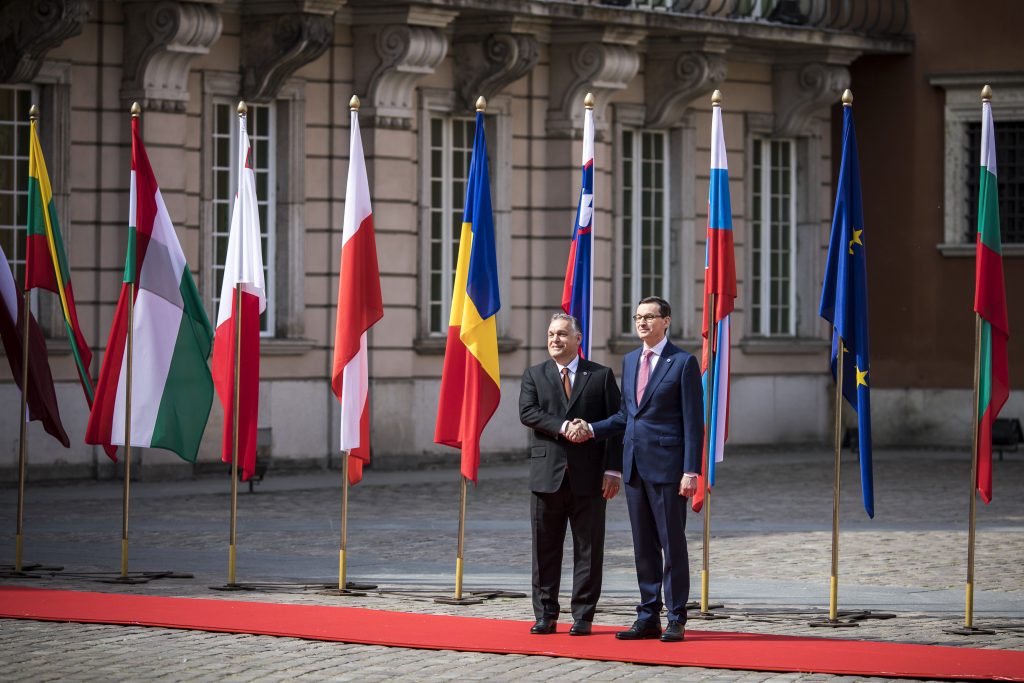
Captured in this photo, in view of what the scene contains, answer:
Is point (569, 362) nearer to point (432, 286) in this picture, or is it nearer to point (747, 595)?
point (747, 595)

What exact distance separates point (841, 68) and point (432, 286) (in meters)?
7.26

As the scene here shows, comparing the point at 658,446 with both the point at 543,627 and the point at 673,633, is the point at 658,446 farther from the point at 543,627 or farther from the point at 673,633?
the point at 543,627

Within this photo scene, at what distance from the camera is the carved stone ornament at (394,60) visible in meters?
25.0

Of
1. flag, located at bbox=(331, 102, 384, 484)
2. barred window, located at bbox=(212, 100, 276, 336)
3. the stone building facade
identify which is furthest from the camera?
barred window, located at bbox=(212, 100, 276, 336)

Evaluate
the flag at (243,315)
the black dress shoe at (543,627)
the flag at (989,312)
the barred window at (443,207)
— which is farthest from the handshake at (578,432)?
the barred window at (443,207)

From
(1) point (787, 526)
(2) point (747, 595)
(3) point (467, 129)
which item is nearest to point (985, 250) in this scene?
(2) point (747, 595)

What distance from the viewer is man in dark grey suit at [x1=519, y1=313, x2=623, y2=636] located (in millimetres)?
12172

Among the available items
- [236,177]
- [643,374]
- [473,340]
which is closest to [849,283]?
[643,374]

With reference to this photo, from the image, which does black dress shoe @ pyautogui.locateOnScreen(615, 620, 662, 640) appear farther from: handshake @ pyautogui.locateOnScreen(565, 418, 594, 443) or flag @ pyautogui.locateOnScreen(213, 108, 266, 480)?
flag @ pyautogui.locateOnScreen(213, 108, 266, 480)

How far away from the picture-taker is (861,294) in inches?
535

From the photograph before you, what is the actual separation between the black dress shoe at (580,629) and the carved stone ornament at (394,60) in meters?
13.9

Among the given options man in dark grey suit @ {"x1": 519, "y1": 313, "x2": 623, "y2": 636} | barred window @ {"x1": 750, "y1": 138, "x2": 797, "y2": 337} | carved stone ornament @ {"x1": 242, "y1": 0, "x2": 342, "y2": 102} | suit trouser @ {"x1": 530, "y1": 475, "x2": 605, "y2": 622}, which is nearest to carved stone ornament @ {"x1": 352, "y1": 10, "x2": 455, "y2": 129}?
carved stone ornament @ {"x1": 242, "y1": 0, "x2": 342, "y2": 102}

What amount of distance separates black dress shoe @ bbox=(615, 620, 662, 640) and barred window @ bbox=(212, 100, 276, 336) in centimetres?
1332

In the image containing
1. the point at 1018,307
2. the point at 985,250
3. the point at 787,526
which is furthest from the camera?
the point at 1018,307
